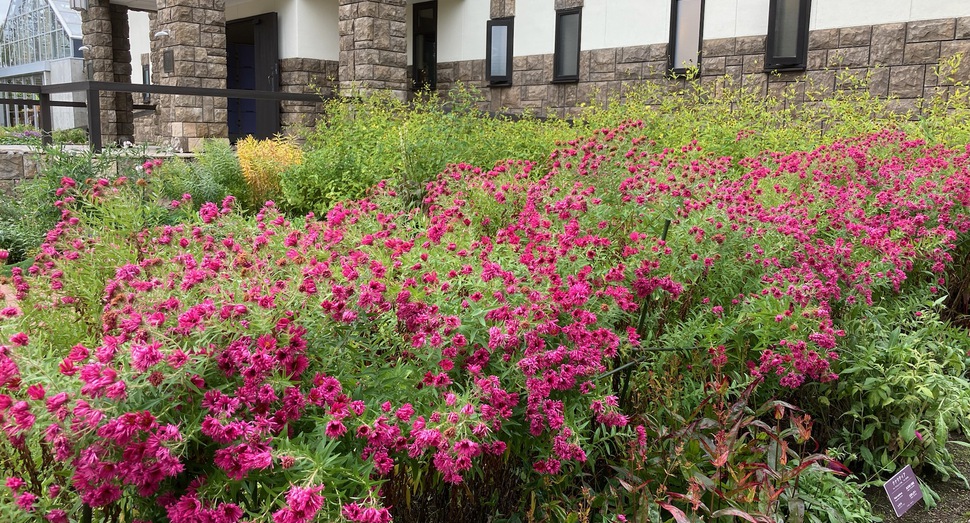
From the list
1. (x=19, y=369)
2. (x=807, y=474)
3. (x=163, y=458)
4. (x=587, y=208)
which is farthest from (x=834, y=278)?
(x=19, y=369)

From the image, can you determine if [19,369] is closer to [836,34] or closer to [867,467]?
[867,467]

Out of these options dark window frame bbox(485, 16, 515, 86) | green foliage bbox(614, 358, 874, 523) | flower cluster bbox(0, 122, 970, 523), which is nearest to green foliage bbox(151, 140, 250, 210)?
flower cluster bbox(0, 122, 970, 523)

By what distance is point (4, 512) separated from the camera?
66.6 inches

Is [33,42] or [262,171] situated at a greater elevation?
[33,42]

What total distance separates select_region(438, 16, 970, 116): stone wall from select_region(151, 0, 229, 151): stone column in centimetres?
437

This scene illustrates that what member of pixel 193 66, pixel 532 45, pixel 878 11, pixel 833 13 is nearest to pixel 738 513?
pixel 878 11

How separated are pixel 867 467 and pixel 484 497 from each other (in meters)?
1.88

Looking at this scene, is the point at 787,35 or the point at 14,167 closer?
the point at 14,167

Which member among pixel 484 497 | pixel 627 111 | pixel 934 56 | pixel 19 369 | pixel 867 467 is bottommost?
pixel 867 467

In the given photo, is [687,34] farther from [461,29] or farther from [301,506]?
[301,506]

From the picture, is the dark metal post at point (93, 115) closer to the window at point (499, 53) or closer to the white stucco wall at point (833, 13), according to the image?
the window at point (499, 53)

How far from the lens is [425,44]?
15492 mm

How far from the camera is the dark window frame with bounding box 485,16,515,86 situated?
543 inches

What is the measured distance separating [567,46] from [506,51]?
50.3 inches
